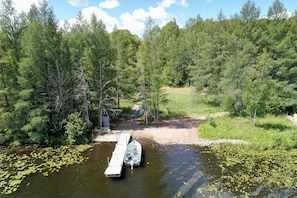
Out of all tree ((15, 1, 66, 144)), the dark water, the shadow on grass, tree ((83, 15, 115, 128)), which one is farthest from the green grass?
tree ((15, 1, 66, 144))

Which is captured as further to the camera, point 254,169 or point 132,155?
point 132,155

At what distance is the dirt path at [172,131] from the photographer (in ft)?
70.2

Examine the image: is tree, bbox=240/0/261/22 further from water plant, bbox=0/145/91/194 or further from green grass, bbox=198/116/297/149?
water plant, bbox=0/145/91/194

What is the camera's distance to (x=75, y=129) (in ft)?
68.5

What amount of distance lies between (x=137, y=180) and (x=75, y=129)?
29.0 feet

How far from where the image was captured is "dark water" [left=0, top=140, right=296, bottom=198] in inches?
531

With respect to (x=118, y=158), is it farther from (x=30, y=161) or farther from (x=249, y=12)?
(x=249, y=12)

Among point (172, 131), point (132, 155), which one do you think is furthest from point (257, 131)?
point (132, 155)

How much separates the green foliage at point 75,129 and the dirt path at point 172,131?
449 centimetres

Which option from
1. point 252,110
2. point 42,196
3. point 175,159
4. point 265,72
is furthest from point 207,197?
point 265,72

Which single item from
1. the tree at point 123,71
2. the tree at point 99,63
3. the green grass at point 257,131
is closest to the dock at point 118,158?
the tree at point 99,63

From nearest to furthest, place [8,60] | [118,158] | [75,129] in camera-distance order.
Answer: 1. [118,158]
2. [8,60]
3. [75,129]

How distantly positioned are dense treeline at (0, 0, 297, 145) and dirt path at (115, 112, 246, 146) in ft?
8.09

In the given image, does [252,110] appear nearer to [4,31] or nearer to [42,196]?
[42,196]
